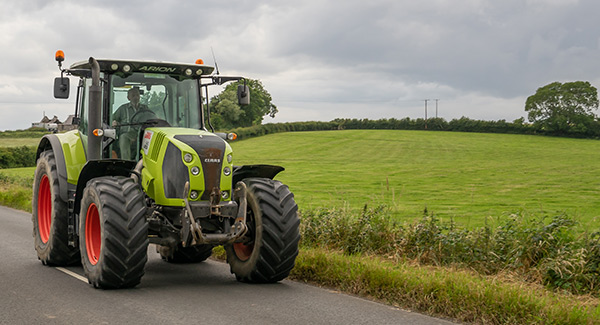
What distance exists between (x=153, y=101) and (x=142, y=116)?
0.93ft

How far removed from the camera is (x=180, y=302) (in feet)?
22.1

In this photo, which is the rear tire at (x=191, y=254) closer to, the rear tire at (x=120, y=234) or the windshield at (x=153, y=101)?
the windshield at (x=153, y=101)

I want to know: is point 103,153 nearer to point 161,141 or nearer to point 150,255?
point 161,141

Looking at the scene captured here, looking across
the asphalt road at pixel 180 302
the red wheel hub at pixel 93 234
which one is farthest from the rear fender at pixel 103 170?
the asphalt road at pixel 180 302

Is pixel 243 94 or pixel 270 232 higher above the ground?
pixel 243 94

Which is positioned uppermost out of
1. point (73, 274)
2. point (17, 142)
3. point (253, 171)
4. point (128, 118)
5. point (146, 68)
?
point (146, 68)

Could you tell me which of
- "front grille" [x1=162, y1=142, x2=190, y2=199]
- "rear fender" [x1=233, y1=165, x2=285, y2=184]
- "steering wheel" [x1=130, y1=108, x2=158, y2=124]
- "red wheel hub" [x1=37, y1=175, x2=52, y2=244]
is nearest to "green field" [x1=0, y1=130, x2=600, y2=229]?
"rear fender" [x1=233, y1=165, x2=285, y2=184]

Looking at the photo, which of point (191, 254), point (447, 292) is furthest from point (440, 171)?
point (447, 292)

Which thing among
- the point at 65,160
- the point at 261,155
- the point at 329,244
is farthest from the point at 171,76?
the point at 261,155

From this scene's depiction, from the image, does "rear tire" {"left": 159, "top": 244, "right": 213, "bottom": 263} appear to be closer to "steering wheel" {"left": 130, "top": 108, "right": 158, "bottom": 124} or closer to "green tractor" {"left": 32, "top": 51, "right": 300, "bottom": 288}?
"green tractor" {"left": 32, "top": 51, "right": 300, "bottom": 288}

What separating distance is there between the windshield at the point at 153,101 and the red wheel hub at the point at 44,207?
243 centimetres

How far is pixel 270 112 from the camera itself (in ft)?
317

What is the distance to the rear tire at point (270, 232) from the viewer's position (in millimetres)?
7477

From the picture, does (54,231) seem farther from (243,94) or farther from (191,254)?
(243,94)
